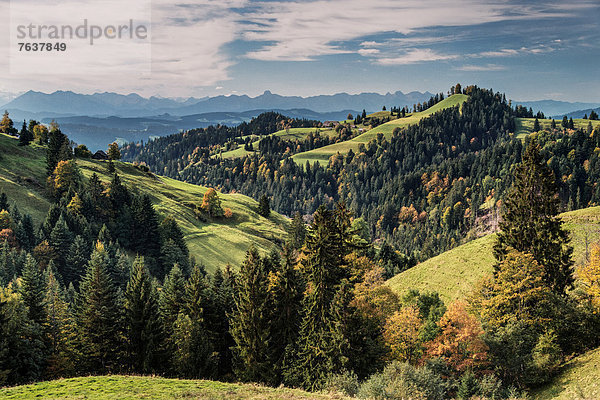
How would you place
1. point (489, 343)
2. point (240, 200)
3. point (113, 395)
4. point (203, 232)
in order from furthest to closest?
point (240, 200)
point (203, 232)
point (489, 343)
point (113, 395)

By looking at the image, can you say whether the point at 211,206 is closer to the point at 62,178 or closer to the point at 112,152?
the point at 112,152

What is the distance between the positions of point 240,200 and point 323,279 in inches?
5663

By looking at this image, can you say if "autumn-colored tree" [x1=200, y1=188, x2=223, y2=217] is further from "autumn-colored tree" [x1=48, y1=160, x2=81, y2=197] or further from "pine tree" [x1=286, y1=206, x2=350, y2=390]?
"pine tree" [x1=286, y1=206, x2=350, y2=390]

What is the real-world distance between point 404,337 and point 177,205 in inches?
4556

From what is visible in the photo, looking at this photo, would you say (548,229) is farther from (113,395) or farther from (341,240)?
(113,395)

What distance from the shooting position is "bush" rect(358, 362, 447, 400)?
2858cm

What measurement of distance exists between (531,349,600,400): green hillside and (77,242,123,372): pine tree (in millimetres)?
43830

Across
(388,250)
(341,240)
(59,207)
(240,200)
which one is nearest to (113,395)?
(341,240)

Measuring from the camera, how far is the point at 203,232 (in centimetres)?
12800

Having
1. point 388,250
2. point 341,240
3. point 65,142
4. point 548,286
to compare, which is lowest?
point 388,250

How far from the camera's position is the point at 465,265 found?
233 ft

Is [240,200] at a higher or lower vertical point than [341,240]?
lower

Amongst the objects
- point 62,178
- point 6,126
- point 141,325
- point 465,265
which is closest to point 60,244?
point 62,178

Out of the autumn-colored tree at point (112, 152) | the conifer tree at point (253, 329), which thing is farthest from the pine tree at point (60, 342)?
the autumn-colored tree at point (112, 152)
